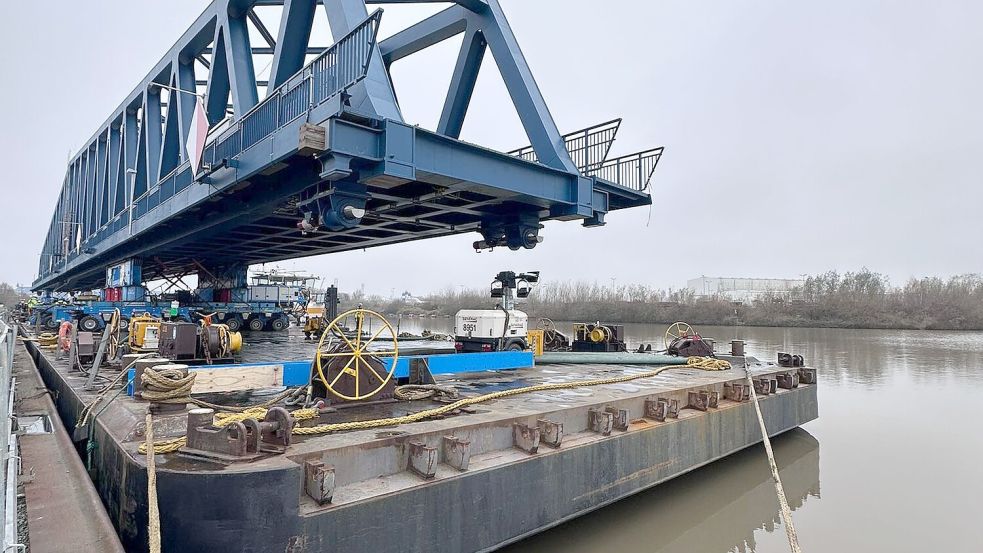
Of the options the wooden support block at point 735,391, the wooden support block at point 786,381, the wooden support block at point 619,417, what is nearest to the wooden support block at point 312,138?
the wooden support block at point 619,417

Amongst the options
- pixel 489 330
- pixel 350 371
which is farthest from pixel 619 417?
pixel 489 330

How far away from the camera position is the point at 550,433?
6.30 metres

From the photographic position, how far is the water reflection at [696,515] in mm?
7012

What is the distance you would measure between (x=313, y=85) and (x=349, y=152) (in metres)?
1.34

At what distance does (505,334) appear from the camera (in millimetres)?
11633

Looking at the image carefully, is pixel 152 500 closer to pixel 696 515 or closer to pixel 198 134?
pixel 696 515

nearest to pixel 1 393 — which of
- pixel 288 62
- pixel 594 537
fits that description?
pixel 594 537

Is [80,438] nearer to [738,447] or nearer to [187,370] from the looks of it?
[187,370]

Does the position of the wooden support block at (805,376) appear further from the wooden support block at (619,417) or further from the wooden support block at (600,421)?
the wooden support block at (600,421)

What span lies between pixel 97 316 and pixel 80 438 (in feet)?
44.6

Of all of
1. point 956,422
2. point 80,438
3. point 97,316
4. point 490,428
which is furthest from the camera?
point 97,316

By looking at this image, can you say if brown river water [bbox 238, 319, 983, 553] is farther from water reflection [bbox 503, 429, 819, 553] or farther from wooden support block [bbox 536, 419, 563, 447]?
wooden support block [bbox 536, 419, 563, 447]

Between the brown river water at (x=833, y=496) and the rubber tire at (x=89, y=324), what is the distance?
5546 mm

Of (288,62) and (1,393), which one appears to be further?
(288,62)
